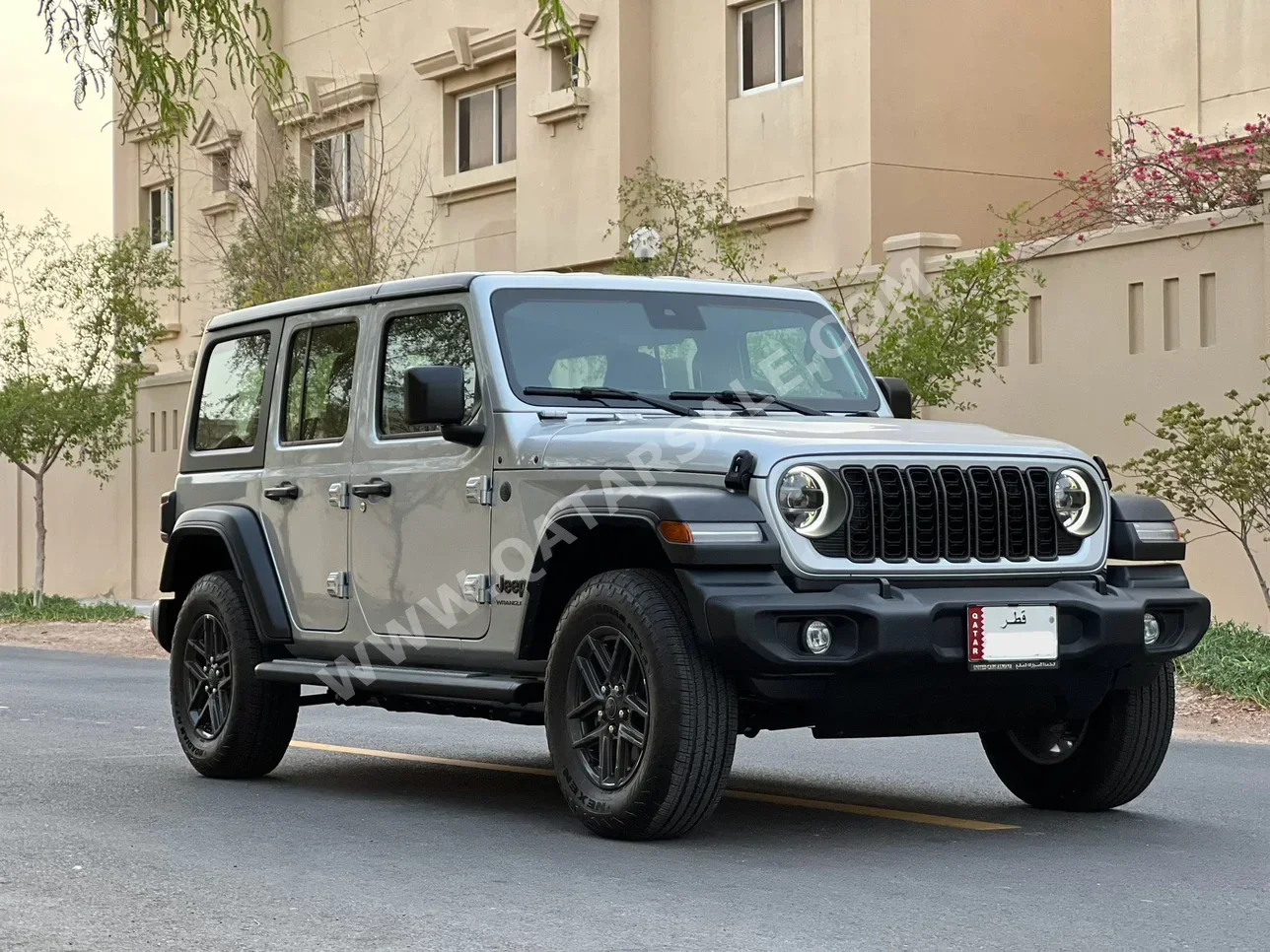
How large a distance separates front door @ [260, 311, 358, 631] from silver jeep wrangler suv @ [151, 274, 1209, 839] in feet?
0.06

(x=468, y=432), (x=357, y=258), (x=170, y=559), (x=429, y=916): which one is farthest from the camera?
(x=357, y=258)

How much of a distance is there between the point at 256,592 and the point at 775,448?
3.11 meters

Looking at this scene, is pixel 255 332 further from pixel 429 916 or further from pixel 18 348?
pixel 18 348

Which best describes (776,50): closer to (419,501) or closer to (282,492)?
(282,492)

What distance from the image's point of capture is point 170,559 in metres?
9.89

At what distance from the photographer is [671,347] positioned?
849 cm

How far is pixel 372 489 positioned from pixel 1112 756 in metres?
3.18

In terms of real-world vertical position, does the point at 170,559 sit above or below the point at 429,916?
above

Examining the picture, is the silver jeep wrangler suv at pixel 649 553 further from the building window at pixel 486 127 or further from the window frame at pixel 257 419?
the building window at pixel 486 127

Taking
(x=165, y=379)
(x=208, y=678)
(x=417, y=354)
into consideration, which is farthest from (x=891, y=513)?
(x=165, y=379)

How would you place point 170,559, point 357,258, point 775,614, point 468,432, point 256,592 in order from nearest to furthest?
point 775,614 < point 468,432 < point 256,592 < point 170,559 < point 357,258

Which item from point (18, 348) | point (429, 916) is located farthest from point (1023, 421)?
point (18, 348)

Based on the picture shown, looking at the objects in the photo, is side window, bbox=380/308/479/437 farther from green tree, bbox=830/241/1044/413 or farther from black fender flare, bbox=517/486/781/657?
green tree, bbox=830/241/1044/413

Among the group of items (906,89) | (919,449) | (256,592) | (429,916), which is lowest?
(429,916)
